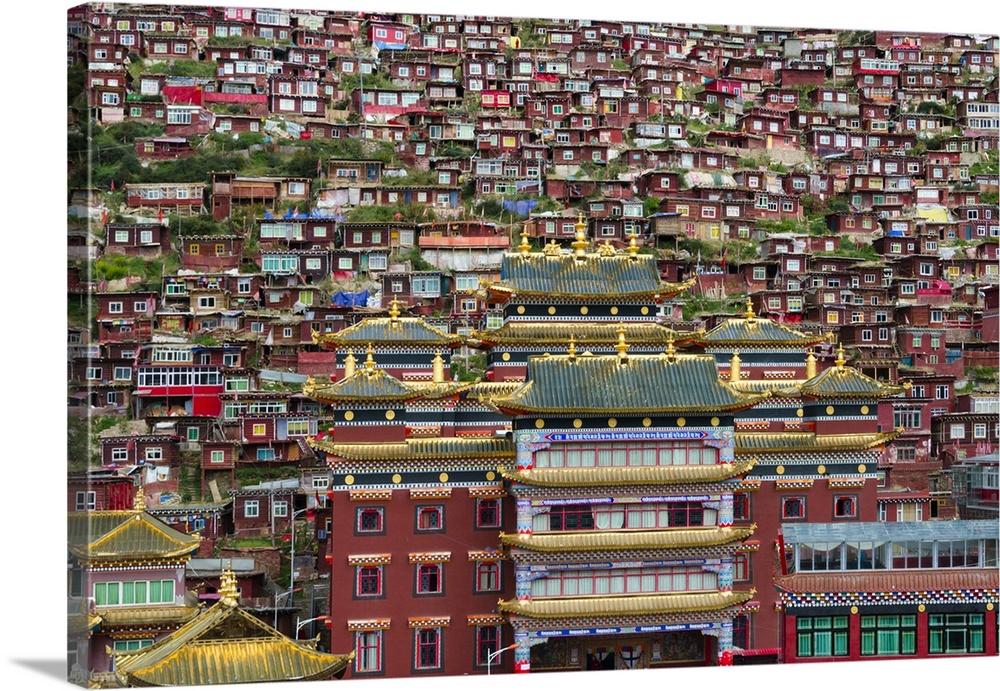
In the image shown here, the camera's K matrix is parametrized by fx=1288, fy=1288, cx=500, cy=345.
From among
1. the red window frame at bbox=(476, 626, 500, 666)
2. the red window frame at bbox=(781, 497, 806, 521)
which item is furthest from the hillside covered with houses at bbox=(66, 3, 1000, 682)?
the red window frame at bbox=(781, 497, 806, 521)

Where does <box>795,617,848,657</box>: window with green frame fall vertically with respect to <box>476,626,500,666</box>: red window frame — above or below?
above

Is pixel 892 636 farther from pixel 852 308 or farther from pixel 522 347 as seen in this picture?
pixel 852 308

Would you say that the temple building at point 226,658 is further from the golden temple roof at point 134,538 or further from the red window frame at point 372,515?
the red window frame at point 372,515

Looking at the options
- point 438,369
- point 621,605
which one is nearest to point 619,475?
point 621,605

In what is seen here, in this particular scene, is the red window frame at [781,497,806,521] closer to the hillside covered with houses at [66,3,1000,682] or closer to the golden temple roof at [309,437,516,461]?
the hillside covered with houses at [66,3,1000,682]

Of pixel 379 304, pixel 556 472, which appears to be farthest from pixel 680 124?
pixel 556 472

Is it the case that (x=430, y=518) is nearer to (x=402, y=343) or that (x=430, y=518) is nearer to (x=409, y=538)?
(x=409, y=538)
